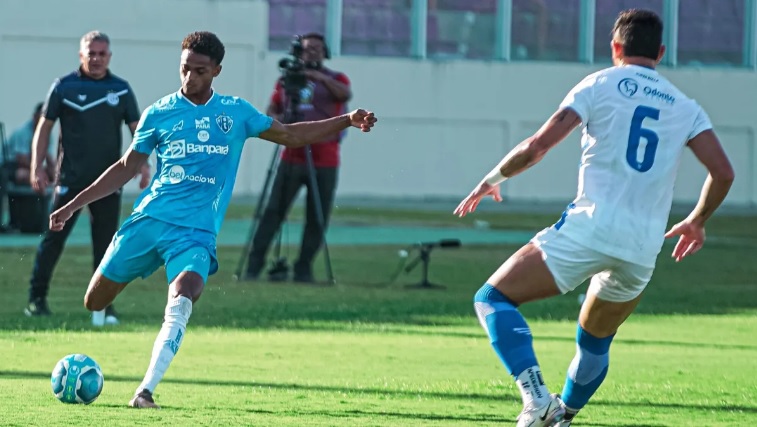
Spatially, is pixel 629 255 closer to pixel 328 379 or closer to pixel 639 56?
pixel 639 56

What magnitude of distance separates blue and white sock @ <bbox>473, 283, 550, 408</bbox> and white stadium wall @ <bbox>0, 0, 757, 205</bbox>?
29948mm

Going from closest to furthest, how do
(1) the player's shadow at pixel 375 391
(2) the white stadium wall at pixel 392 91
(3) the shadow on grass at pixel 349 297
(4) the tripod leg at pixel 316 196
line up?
1. (1) the player's shadow at pixel 375 391
2. (3) the shadow on grass at pixel 349 297
3. (4) the tripod leg at pixel 316 196
4. (2) the white stadium wall at pixel 392 91

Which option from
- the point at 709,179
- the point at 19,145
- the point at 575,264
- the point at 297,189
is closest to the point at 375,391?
the point at 575,264

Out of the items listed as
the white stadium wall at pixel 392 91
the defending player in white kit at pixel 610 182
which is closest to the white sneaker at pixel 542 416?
the defending player in white kit at pixel 610 182

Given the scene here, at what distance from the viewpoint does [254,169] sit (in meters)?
38.4

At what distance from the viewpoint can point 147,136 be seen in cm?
838

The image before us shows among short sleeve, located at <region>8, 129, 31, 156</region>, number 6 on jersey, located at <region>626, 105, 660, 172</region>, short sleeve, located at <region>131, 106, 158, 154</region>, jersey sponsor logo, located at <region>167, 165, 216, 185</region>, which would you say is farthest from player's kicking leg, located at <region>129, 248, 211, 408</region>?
short sleeve, located at <region>8, 129, 31, 156</region>

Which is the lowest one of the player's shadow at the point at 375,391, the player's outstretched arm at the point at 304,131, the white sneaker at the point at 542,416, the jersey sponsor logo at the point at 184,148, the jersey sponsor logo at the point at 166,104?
the player's shadow at the point at 375,391

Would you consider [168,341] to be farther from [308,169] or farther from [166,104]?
[308,169]

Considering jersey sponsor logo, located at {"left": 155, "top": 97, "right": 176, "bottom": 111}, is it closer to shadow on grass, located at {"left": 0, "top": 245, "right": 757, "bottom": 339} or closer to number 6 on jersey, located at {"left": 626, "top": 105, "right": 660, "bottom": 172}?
number 6 on jersey, located at {"left": 626, "top": 105, "right": 660, "bottom": 172}

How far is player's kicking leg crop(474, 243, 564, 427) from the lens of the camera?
6820 millimetres

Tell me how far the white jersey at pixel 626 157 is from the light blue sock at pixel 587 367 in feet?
2.11

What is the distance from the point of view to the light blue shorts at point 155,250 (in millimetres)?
8227

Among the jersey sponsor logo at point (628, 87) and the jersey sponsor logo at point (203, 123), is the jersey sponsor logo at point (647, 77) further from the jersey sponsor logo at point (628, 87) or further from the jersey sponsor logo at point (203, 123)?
the jersey sponsor logo at point (203, 123)
